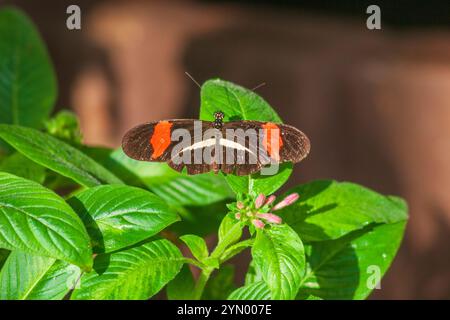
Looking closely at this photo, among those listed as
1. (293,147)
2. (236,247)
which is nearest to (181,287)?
(236,247)

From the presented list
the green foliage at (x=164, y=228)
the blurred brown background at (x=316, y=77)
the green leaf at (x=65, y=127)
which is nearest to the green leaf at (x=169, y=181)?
the green foliage at (x=164, y=228)

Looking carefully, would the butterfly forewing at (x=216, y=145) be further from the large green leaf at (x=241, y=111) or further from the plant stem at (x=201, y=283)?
the plant stem at (x=201, y=283)

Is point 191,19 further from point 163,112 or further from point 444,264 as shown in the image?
point 444,264

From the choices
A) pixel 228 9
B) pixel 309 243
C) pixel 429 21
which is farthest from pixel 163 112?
pixel 309 243

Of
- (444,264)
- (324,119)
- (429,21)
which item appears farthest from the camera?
(429,21)

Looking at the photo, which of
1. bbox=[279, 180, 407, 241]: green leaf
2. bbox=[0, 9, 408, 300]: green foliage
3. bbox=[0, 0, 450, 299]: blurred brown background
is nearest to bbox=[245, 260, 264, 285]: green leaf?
bbox=[0, 9, 408, 300]: green foliage

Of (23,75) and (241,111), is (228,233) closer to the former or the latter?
(241,111)
